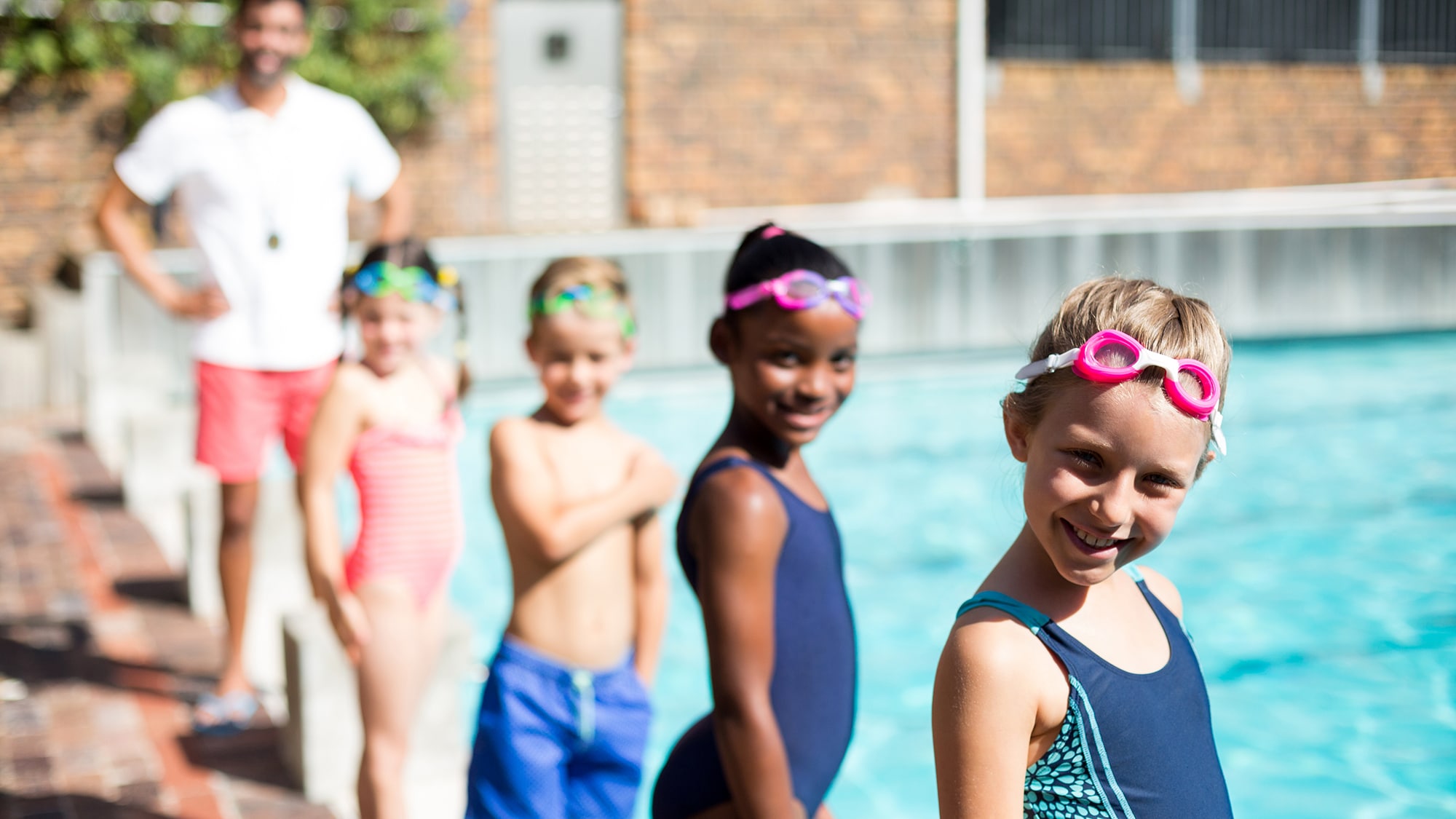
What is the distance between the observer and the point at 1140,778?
1681 millimetres

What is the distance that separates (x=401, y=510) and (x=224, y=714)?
4.52 feet

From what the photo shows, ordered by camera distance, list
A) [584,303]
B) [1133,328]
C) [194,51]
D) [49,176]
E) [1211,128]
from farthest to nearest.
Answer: [1211,128] → [194,51] → [49,176] → [584,303] → [1133,328]

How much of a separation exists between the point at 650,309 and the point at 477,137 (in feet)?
14.6

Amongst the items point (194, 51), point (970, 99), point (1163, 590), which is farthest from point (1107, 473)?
point (970, 99)

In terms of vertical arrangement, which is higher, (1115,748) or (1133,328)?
(1133,328)

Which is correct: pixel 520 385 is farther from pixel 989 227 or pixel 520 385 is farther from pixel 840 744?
pixel 840 744

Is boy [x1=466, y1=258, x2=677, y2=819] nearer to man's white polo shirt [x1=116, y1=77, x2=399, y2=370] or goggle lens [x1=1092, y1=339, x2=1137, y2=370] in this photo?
goggle lens [x1=1092, y1=339, x2=1137, y2=370]

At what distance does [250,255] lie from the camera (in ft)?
15.1

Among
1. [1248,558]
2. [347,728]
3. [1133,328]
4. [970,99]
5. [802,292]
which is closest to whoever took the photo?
[1133,328]

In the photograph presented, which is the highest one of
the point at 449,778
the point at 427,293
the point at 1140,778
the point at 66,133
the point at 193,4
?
the point at 193,4

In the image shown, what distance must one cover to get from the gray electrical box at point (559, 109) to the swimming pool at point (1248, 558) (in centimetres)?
467

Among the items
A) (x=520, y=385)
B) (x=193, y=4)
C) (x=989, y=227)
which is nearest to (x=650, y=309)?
(x=520, y=385)

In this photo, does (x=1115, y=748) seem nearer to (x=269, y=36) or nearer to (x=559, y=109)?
(x=269, y=36)

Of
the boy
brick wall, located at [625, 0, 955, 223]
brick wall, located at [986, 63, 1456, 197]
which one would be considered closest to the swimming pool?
the boy
